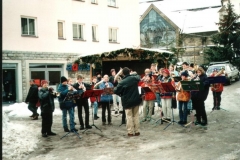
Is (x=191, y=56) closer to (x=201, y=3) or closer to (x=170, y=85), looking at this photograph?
(x=201, y=3)

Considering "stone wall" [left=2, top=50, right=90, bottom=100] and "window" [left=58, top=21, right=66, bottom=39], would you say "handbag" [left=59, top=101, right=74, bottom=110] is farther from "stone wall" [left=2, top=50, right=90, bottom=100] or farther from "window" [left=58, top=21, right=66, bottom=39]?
"window" [left=58, top=21, right=66, bottom=39]

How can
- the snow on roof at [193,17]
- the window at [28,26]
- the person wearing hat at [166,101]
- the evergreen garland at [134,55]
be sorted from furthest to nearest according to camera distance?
the snow on roof at [193,17] → the window at [28,26] → the evergreen garland at [134,55] → the person wearing hat at [166,101]

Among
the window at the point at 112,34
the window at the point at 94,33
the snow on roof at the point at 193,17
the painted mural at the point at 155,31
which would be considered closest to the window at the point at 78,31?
the window at the point at 94,33

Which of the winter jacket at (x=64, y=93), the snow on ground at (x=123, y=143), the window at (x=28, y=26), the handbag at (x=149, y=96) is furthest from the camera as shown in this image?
the window at (x=28, y=26)

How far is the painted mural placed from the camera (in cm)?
4458

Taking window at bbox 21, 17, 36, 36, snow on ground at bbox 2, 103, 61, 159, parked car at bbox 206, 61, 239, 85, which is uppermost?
window at bbox 21, 17, 36, 36

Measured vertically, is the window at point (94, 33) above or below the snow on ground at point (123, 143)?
above

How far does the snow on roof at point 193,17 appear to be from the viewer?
144 ft

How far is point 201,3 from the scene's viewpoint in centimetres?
4819

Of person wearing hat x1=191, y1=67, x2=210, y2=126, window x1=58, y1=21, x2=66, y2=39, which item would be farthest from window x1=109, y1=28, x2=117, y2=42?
person wearing hat x1=191, y1=67, x2=210, y2=126

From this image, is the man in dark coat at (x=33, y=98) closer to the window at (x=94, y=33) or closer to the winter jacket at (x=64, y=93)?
the winter jacket at (x=64, y=93)

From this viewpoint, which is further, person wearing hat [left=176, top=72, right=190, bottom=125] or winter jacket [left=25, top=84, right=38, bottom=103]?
winter jacket [left=25, top=84, right=38, bottom=103]

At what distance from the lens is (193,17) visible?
150 ft

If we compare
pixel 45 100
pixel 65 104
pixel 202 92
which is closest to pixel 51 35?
pixel 45 100
